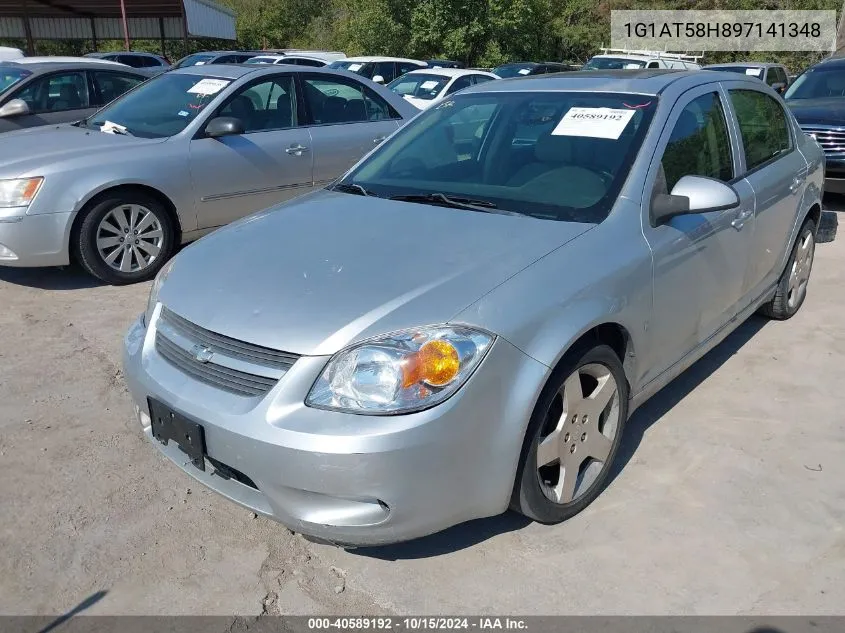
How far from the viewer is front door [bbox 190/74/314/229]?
5.98 metres

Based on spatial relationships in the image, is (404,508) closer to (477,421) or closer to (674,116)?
(477,421)

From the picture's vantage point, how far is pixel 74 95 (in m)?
8.50

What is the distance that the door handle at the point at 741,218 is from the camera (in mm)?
3654

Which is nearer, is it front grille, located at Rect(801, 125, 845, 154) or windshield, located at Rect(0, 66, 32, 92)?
front grille, located at Rect(801, 125, 845, 154)

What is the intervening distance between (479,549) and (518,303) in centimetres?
94

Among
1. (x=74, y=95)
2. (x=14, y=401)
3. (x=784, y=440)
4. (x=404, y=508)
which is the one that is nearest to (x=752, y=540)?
(x=784, y=440)

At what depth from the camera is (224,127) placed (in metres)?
5.82

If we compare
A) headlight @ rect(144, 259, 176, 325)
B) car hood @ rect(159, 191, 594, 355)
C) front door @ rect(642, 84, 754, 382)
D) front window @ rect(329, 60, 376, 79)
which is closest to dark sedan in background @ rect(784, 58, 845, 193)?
front door @ rect(642, 84, 754, 382)

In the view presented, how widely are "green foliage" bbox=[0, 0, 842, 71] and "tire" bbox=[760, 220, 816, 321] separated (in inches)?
1022

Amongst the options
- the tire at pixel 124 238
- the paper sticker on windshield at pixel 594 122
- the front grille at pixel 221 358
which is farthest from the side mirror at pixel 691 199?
the tire at pixel 124 238

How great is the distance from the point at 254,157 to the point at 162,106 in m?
0.91

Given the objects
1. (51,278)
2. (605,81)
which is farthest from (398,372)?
(51,278)

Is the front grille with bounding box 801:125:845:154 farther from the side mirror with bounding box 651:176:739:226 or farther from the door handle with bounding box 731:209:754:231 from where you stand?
the side mirror with bounding box 651:176:739:226

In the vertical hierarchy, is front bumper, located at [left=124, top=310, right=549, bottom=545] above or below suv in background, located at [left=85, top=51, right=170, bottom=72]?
below
